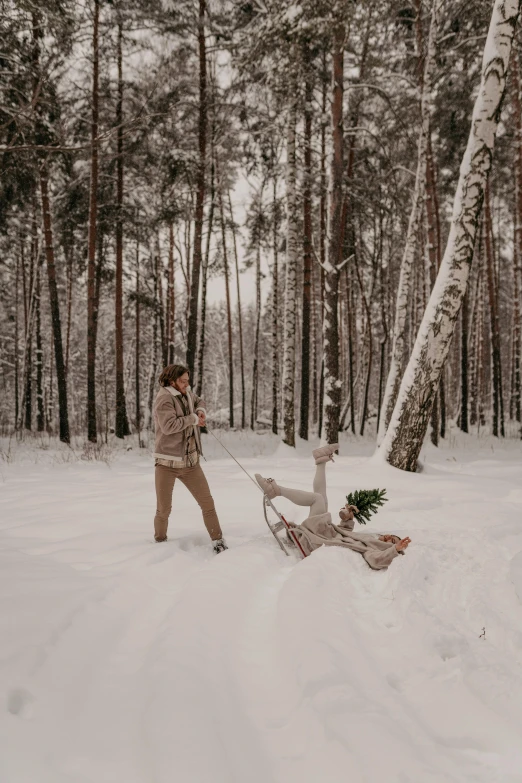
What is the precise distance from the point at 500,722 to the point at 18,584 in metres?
2.92

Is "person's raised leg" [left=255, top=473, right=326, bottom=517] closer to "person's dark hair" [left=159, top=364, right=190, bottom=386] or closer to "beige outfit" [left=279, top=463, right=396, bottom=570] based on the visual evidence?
"beige outfit" [left=279, top=463, right=396, bottom=570]

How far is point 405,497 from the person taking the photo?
539 centimetres

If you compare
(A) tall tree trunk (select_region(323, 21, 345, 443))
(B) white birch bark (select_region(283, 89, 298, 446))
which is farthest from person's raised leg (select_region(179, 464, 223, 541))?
(B) white birch bark (select_region(283, 89, 298, 446))

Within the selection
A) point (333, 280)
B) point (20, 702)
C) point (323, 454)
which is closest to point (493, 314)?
point (333, 280)

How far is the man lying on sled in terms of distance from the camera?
3.39 m

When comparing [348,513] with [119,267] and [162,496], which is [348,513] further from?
[119,267]

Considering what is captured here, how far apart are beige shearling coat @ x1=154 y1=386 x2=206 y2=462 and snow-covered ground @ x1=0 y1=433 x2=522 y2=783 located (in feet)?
2.97

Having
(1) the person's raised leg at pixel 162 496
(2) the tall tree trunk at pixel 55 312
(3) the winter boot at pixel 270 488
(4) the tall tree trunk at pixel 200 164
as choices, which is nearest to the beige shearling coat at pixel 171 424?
(1) the person's raised leg at pixel 162 496

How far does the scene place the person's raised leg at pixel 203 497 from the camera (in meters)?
4.19

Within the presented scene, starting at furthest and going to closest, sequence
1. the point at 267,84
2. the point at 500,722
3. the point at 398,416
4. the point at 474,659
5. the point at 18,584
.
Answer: the point at 267,84, the point at 398,416, the point at 18,584, the point at 474,659, the point at 500,722

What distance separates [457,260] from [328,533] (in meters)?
4.50

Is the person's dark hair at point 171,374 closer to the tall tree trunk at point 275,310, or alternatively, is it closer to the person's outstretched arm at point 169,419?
the person's outstretched arm at point 169,419

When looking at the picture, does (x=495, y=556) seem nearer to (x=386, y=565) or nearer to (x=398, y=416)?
(x=386, y=565)

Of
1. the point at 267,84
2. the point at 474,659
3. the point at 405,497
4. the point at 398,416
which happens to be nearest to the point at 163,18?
the point at 267,84
